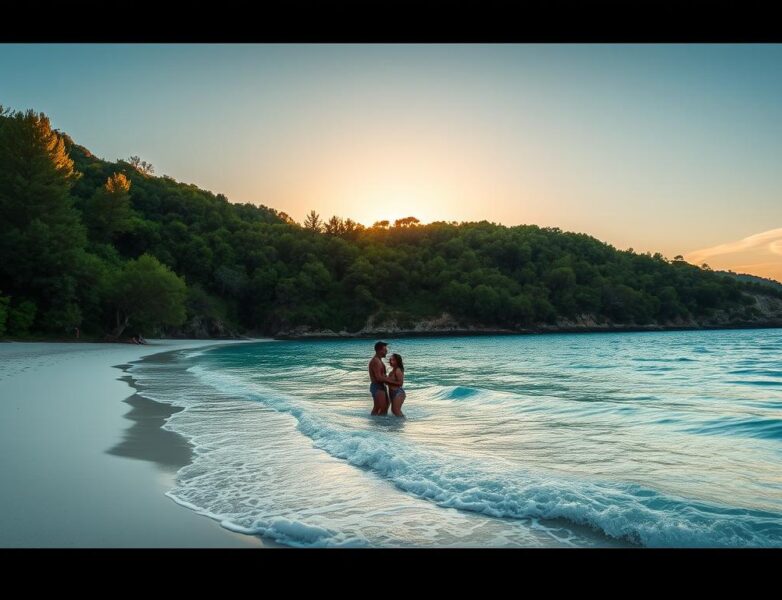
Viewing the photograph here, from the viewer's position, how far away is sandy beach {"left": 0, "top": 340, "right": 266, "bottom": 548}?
4113mm

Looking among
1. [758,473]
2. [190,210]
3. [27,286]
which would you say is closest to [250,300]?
[190,210]

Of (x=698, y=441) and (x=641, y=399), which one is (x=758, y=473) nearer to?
(x=698, y=441)

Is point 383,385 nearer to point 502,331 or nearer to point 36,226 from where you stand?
point 36,226

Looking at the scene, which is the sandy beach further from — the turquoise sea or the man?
the man

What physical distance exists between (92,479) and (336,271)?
103609 mm

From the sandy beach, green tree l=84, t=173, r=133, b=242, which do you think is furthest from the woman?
green tree l=84, t=173, r=133, b=242

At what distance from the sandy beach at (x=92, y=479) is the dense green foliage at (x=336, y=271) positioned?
4423cm

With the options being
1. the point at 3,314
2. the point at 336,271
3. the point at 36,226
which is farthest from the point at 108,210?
the point at 336,271

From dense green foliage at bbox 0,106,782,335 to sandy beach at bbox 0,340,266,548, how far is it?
44225 millimetres

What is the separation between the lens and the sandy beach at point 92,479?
411 centimetres

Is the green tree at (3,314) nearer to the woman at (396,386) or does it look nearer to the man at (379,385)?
the man at (379,385)

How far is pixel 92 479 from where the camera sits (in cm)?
558

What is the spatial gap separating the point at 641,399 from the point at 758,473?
26.3ft
